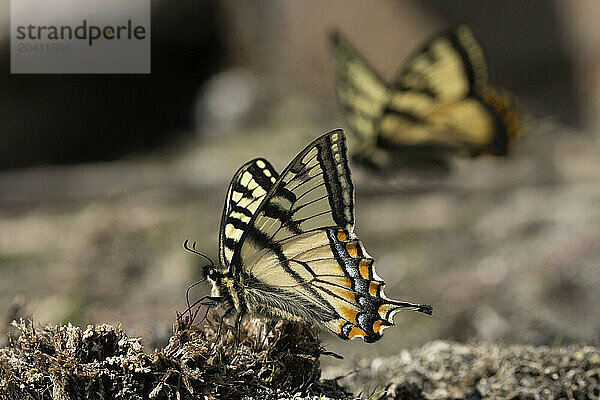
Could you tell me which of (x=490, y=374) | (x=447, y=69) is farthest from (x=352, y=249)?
(x=447, y=69)

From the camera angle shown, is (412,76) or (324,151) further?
(412,76)

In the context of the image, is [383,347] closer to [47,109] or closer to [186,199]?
[186,199]

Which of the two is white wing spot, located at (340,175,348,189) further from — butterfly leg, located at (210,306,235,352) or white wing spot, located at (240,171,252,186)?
butterfly leg, located at (210,306,235,352)

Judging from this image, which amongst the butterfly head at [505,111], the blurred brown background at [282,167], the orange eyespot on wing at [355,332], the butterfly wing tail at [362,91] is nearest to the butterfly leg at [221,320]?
the orange eyespot on wing at [355,332]

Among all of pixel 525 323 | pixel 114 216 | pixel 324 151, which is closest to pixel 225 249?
pixel 324 151

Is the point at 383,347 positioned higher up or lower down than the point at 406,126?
lower down

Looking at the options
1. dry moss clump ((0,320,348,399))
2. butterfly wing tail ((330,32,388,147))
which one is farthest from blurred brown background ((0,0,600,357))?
butterfly wing tail ((330,32,388,147))

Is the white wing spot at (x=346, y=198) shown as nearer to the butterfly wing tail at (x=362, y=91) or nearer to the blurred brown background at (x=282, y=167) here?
the blurred brown background at (x=282, y=167)

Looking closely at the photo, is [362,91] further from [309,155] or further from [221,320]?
[221,320]
